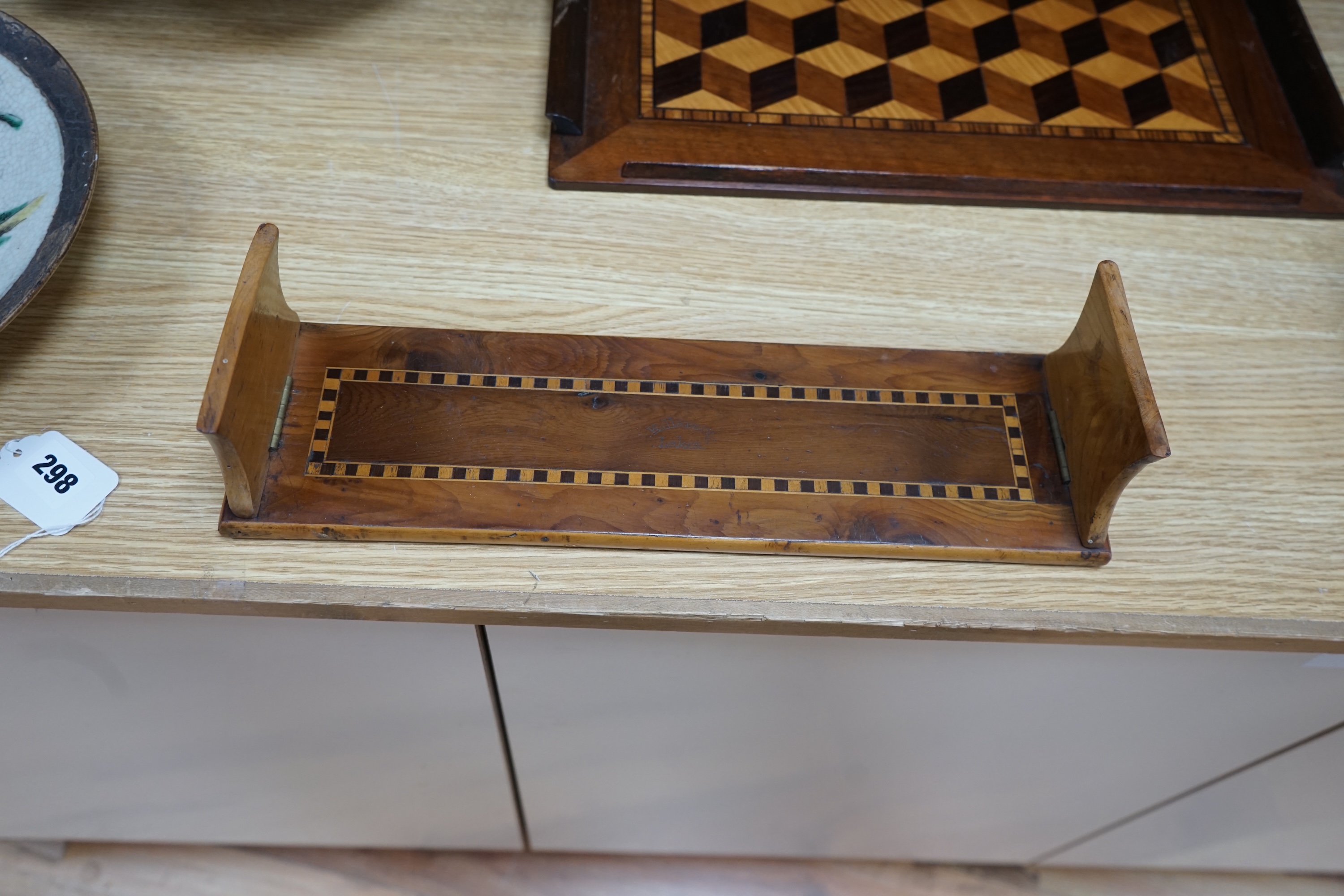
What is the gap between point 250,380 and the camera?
2.19ft

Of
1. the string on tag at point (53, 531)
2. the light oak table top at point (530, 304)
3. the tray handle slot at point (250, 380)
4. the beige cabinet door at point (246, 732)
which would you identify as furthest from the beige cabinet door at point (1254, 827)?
→ the string on tag at point (53, 531)

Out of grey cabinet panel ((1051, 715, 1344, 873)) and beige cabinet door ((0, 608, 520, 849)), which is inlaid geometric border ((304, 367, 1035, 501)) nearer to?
A: beige cabinet door ((0, 608, 520, 849))

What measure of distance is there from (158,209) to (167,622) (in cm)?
36

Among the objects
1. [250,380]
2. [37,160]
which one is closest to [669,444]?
[250,380]

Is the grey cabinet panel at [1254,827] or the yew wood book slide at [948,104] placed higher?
the yew wood book slide at [948,104]

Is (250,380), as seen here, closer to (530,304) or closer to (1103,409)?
(530,304)

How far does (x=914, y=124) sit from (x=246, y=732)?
2.78ft

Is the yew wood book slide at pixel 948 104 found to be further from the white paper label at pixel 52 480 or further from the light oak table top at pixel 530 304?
the white paper label at pixel 52 480

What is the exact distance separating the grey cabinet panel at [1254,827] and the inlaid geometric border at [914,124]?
58 cm

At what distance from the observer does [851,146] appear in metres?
0.91

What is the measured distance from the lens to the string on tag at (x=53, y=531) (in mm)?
692

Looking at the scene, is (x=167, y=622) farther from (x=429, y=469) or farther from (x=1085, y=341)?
(x=1085, y=341)

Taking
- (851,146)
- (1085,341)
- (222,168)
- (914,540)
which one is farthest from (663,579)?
(222,168)

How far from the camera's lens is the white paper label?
708 millimetres
